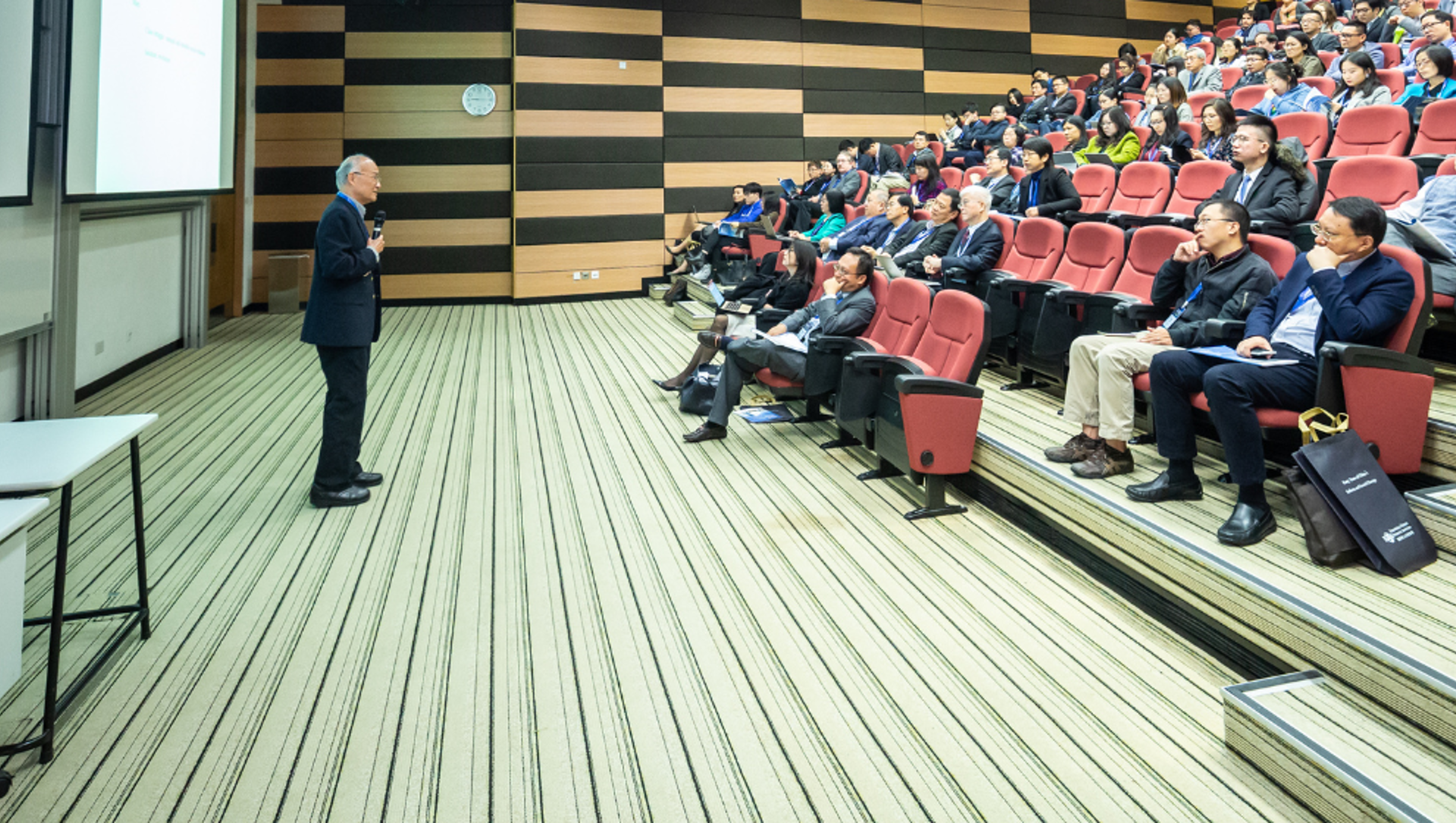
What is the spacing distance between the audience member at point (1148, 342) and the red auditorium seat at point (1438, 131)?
67.5 inches

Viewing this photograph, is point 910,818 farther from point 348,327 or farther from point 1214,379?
point 348,327

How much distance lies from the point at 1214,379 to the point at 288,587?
2337mm

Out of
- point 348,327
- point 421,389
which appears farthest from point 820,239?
point 348,327

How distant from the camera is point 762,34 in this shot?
27.1ft

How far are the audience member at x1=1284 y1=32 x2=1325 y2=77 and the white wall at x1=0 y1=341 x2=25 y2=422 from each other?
672 centimetres

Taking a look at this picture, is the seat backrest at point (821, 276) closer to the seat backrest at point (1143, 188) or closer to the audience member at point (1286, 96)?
the seat backrest at point (1143, 188)

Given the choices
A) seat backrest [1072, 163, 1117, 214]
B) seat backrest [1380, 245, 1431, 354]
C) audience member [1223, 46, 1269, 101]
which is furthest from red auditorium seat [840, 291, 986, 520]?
audience member [1223, 46, 1269, 101]

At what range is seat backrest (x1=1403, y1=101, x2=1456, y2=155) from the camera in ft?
12.1

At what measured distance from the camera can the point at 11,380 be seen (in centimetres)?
351

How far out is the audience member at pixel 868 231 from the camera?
516cm

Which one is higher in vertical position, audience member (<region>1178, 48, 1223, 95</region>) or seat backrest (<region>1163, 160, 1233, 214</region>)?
audience member (<region>1178, 48, 1223, 95</region>)

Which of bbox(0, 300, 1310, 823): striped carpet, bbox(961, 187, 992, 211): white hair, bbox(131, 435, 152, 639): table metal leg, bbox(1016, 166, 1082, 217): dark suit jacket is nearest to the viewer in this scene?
bbox(0, 300, 1310, 823): striped carpet

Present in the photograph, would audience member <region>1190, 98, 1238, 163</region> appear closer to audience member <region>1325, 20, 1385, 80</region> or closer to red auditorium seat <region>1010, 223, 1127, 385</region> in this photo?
audience member <region>1325, 20, 1385, 80</region>

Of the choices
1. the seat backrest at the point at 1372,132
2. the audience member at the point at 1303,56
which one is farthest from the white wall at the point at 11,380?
the audience member at the point at 1303,56
